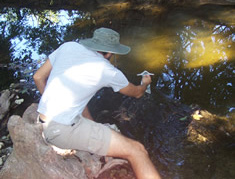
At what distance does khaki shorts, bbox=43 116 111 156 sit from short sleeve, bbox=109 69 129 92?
1.46 feet

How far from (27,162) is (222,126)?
2603 mm

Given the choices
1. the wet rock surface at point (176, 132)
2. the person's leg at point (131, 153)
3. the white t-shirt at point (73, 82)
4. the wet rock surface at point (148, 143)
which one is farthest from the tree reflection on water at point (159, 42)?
the white t-shirt at point (73, 82)

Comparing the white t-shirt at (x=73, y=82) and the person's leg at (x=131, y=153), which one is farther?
the person's leg at (x=131, y=153)

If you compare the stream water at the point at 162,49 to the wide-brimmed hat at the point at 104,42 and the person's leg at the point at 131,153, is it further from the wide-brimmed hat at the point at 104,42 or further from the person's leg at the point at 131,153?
the wide-brimmed hat at the point at 104,42

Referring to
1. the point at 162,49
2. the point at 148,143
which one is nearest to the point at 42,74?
the point at 148,143

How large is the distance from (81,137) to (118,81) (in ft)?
2.14

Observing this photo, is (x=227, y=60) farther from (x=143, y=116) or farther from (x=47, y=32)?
(x=47, y=32)

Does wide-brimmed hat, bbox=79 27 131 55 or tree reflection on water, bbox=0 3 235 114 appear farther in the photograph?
tree reflection on water, bbox=0 3 235 114

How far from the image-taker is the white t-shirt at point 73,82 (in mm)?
1891

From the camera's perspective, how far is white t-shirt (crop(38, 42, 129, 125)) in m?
1.89

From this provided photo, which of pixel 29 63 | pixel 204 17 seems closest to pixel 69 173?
pixel 29 63

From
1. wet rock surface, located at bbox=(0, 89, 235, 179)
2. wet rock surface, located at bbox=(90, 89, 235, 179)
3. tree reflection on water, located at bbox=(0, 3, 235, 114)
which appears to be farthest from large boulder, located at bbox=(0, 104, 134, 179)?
tree reflection on water, located at bbox=(0, 3, 235, 114)

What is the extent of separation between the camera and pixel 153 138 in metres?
2.93

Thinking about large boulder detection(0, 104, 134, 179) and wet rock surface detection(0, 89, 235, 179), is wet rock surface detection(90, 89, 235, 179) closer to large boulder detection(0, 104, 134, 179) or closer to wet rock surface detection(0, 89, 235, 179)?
wet rock surface detection(0, 89, 235, 179)
